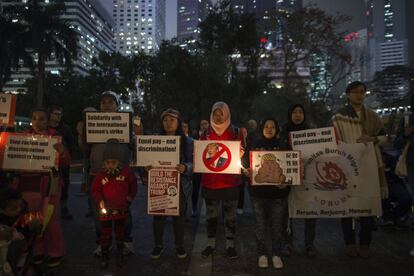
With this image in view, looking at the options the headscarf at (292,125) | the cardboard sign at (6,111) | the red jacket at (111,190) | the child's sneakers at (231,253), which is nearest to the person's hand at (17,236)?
the red jacket at (111,190)

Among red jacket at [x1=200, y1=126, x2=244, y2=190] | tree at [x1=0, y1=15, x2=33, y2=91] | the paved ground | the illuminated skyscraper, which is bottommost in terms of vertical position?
the paved ground

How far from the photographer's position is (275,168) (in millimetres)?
5148

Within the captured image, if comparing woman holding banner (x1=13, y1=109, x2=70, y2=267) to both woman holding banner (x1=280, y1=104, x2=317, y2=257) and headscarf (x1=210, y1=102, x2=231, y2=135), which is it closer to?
headscarf (x1=210, y1=102, x2=231, y2=135)

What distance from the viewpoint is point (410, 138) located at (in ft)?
19.4

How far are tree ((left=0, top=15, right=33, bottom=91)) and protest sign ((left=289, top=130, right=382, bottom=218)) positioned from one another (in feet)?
128

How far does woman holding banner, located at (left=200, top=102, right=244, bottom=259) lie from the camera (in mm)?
5367

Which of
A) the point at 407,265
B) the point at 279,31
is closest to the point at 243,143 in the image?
the point at 407,265

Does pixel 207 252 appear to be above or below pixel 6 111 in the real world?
below

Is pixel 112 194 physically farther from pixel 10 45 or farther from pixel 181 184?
pixel 10 45

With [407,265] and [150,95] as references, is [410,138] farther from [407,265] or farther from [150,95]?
[150,95]

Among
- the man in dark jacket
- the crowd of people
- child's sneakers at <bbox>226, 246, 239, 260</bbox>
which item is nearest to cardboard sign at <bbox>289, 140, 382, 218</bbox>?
the crowd of people

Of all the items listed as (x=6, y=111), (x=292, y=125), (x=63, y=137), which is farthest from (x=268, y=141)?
(x=63, y=137)

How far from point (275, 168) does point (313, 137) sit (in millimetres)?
733

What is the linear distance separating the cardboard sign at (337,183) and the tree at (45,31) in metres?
36.6
